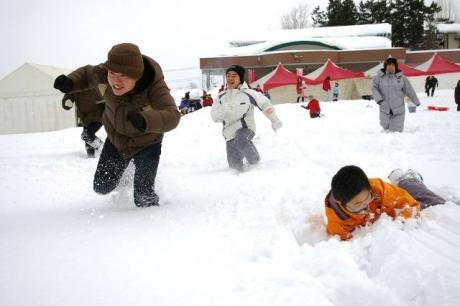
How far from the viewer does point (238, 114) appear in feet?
19.0

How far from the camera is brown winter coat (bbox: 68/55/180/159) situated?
10.7 feet

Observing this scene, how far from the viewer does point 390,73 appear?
7.96m

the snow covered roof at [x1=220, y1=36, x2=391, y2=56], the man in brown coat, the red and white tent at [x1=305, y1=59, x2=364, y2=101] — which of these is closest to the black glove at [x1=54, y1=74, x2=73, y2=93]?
the man in brown coat

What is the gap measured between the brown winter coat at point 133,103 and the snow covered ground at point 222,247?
0.55 m

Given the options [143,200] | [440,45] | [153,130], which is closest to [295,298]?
[153,130]

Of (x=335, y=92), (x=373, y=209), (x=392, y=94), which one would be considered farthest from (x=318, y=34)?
(x=373, y=209)

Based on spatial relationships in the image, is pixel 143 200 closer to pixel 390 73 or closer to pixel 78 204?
pixel 78 204

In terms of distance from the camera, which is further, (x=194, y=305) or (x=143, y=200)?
(x=143, y=200)

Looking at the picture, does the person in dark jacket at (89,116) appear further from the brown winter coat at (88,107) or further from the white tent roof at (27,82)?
the white tent roof at (27,82)

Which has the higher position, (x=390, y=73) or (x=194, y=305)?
(x=390, y=73)

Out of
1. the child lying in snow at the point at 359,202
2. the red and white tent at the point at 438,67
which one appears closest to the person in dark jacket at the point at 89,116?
the child lying in snow at the point at 359,202

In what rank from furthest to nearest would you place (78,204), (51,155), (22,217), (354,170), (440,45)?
(440,45)
(51,155)
(78,204)
(22,217)
(354,170)

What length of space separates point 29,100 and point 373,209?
1398cm

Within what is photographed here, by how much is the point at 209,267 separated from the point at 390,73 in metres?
6.96
